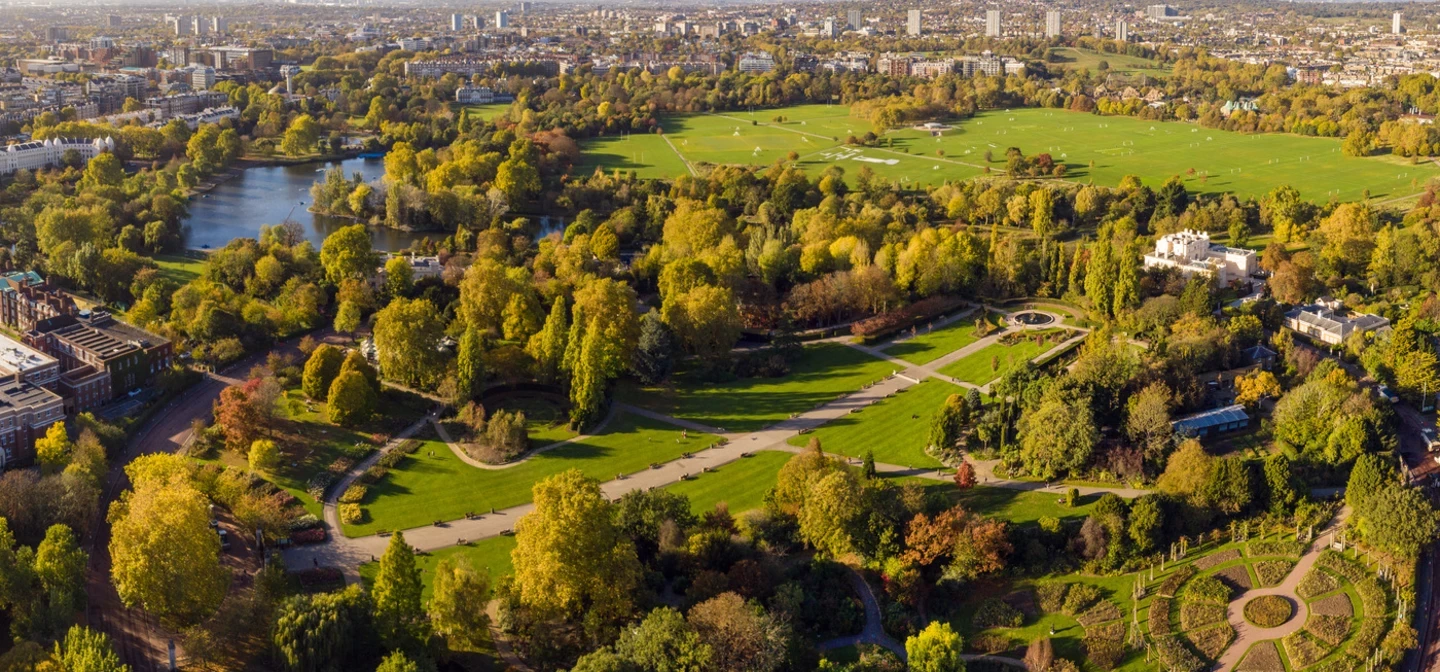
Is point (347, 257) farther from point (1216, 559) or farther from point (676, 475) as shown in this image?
point (1216, 559)

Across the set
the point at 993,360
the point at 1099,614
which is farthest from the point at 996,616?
the point at 993,360

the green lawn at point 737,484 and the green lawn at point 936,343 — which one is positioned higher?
the green lawn at point 936,343

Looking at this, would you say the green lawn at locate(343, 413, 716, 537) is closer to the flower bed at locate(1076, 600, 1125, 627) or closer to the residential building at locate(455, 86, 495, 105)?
the flower bed at locate(1076, 600, 1125, 627)

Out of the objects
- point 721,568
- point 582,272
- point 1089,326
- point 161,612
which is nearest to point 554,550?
point 721,568

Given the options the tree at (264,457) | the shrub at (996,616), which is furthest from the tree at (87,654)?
the shrub at (996,616)

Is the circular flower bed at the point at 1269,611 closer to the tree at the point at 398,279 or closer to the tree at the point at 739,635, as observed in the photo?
the tree at the point at 739,635

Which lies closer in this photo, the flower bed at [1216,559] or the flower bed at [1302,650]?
the flower bed at [1302,650]
